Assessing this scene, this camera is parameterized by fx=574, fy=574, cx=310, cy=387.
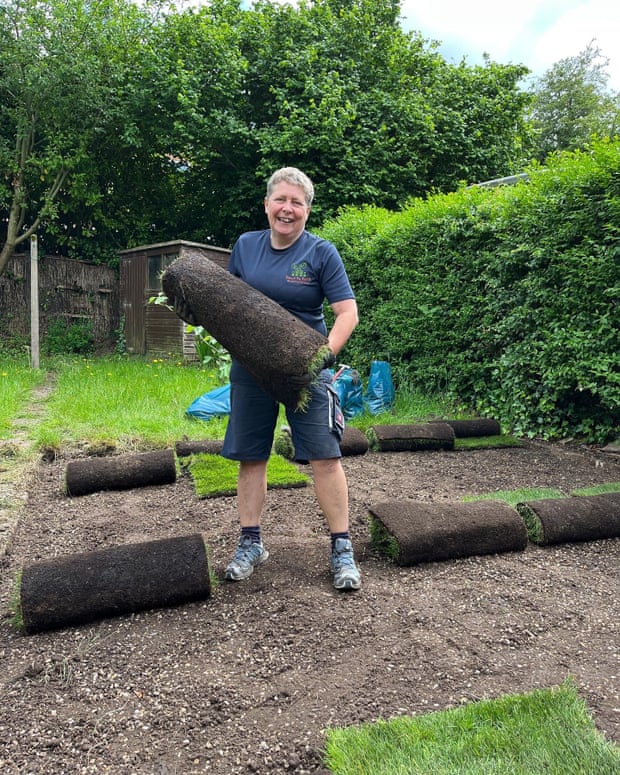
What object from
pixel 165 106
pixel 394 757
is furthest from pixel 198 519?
pixel 165 106

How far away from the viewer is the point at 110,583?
7.47 feet

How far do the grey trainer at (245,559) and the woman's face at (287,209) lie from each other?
1.45m

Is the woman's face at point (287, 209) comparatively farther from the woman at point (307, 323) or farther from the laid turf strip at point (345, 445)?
the laid turf strip at point (345, 445)

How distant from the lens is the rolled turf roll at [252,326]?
7.54 feet

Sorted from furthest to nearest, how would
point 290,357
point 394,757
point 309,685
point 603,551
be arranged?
point 603,551 → point 290,357 → point 309,685 → point 394,757

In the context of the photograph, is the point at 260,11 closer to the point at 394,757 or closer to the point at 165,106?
the point at 165,106

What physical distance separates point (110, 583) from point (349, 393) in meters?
4.43

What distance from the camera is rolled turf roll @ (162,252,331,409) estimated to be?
2299 mm

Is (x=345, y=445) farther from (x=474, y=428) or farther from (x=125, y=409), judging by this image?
(x=125, y=409)

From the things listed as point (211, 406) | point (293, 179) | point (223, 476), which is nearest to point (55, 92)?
point (211, 406)

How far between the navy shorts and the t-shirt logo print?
0.42 metres

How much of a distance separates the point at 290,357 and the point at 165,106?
1324cm

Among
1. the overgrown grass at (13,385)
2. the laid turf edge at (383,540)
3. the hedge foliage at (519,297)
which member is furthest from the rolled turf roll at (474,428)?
the overgrown grass at (13,385)

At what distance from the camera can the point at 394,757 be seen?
1.51 meters
